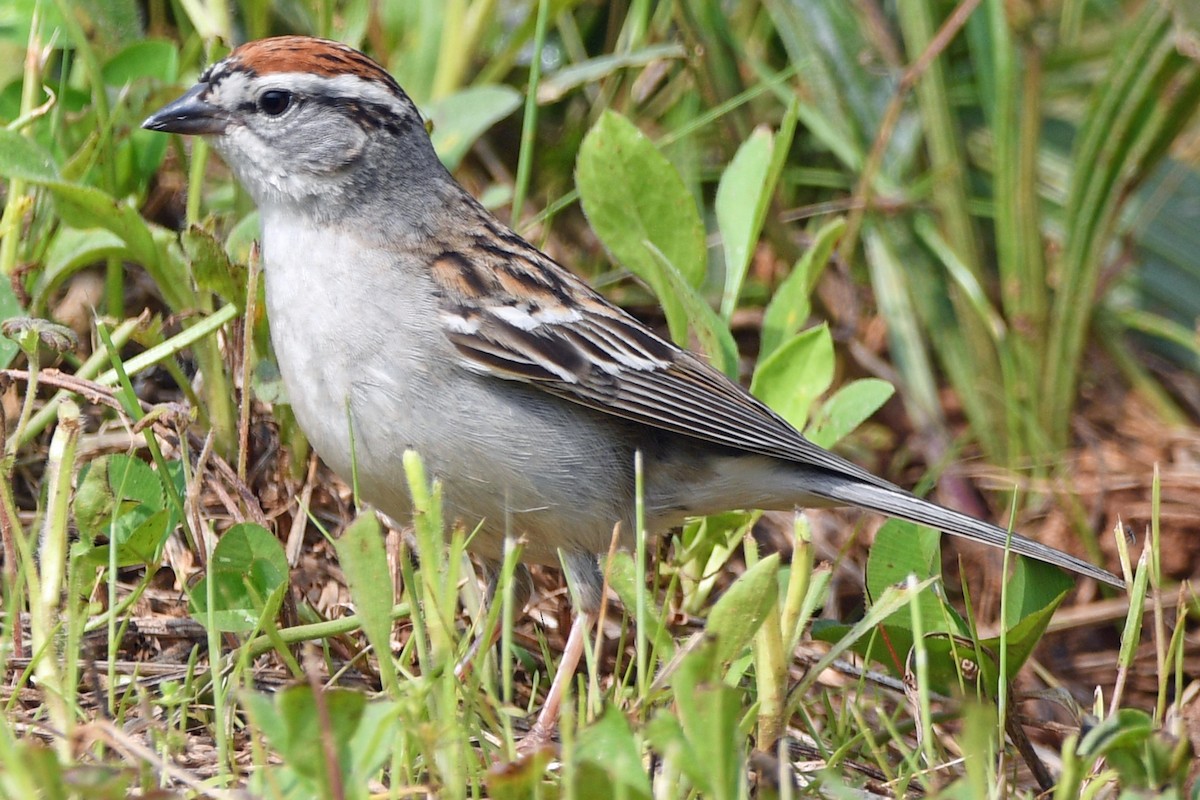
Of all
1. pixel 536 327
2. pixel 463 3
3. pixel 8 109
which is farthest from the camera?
pixel 463 3

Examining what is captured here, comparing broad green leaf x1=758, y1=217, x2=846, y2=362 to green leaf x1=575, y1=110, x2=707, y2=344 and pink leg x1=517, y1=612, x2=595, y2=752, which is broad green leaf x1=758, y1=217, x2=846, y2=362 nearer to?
green leaf x1=575, y1=110, x2=707, y2=344

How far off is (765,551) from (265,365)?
1.56m

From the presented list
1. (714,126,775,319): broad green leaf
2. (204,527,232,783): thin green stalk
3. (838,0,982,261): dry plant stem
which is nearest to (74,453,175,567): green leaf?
(204,527,232,783): thin green stalk

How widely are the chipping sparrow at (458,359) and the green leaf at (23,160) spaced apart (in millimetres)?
286

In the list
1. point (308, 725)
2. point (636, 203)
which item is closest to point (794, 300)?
point (636, 203)

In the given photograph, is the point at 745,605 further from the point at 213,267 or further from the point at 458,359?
the point at 213,267

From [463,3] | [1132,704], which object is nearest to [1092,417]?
[1132,704]

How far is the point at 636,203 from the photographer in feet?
11.9

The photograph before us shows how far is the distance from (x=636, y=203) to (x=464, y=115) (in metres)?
0.68

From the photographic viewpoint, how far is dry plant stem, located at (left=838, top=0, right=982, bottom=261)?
4547 mm

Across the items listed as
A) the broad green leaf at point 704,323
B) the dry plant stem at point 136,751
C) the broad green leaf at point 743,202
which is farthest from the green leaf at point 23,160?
the broad green leaf at point 743,202

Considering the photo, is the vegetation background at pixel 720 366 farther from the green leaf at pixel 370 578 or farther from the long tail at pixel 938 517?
the long tail at pixel 938 517

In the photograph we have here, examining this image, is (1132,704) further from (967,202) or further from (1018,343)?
(967,202)

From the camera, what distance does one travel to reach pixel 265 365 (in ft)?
10.8
